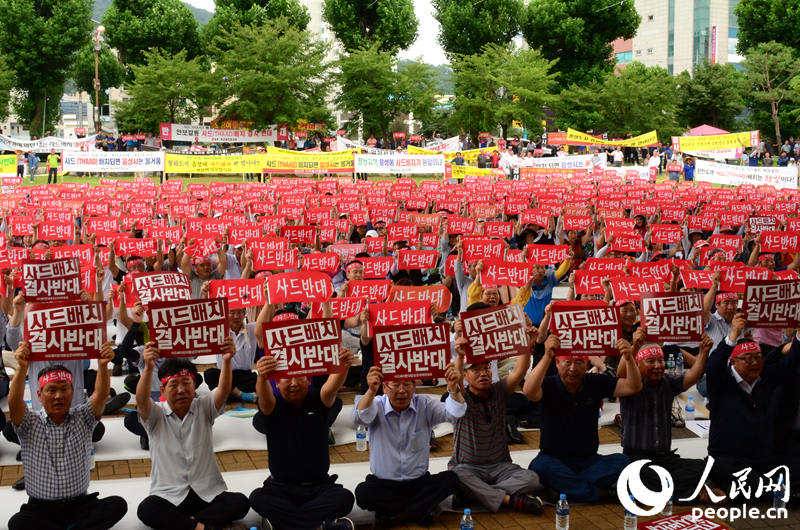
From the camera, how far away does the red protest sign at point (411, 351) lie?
6781 millimetres

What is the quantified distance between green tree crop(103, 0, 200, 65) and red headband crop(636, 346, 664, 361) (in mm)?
57298

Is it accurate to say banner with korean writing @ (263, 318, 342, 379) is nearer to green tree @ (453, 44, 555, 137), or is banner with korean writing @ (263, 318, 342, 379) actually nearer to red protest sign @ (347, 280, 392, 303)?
red protest sign @ (347, 280, 392, 303)

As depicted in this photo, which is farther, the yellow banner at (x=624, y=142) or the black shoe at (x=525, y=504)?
the yellow banner at (x=624, y=142)

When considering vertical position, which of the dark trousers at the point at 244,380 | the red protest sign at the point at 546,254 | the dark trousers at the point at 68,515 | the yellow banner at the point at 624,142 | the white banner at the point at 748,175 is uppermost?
the yellow banner at the point at 624,142

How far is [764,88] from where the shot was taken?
5497 cm

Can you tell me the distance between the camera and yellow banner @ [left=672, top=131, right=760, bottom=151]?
115ft

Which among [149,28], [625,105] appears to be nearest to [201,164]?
[625,105]

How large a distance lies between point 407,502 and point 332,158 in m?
24.9

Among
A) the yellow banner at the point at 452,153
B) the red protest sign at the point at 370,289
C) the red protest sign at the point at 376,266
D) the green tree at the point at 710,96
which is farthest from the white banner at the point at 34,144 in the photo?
the green tree at the point at 710,96

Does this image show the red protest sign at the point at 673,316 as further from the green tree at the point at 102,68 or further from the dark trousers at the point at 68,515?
the green tree at the point at 102,68

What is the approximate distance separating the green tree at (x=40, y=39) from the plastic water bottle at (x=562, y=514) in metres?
57.9

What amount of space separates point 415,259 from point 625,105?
4554 cm

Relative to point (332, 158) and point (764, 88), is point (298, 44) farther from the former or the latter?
point (764, 88)

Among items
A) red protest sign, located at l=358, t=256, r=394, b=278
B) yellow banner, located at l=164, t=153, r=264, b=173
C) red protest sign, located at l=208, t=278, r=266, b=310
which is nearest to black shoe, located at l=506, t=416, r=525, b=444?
red protest sign, located at l=208, t=278, r=266, b=310
